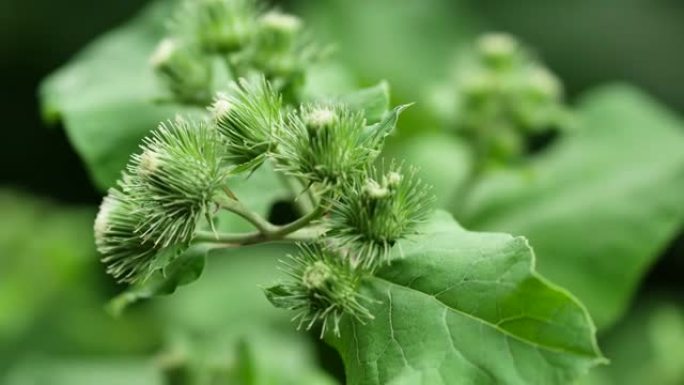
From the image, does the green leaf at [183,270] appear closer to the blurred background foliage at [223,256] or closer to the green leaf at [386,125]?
the green leaf at [386,125]

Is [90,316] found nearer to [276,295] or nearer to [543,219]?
[543,219]

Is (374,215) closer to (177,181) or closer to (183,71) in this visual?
(177,181)

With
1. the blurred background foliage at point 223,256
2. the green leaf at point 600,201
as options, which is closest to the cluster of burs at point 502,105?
the green leaf at point 600,201

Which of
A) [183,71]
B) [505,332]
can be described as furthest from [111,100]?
[505,332]

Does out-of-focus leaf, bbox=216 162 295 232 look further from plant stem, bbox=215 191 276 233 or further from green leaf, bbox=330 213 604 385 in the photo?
green leaf, bbox=330 213 604 385

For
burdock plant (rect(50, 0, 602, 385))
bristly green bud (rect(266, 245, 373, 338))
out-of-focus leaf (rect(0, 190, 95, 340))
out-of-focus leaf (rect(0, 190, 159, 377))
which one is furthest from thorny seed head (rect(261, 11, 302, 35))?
out-of-focus leaf (rect(0, 190, 95, 340))

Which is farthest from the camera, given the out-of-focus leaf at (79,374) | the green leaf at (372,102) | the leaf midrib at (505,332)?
the out-of-focus leaf at (79,374)

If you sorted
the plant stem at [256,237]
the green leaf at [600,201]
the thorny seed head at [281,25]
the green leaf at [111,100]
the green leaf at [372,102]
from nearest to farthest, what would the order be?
1. the plant stem at [256,237]
2. the green leaf at [372,102]
3. the thorny seed head at [281,25]
4. the green leaf at [111,100]
5. the green leaf at [600,201]
